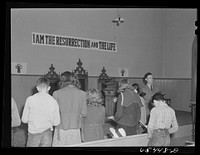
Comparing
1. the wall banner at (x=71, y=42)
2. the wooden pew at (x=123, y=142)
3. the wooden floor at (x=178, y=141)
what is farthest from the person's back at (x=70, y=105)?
the wooden floor at (x=178, y=141)

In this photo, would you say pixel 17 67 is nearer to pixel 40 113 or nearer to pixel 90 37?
pixel 40 113

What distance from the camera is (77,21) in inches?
82.5

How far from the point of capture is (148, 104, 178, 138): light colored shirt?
191cm

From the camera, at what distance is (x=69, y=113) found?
190 cm

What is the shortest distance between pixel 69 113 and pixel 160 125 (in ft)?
2.09

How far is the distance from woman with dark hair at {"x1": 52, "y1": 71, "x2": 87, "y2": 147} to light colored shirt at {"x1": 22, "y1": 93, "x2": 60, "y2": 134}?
45 mm

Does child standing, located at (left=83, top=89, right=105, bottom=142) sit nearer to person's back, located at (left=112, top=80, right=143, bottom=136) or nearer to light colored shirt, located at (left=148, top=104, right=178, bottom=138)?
person's back, located at (left=112, top=80, right=143, bottom=136)

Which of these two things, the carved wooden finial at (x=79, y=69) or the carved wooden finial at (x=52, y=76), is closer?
the carved wooden finial at (x=52, y=76)

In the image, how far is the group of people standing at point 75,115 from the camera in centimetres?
187

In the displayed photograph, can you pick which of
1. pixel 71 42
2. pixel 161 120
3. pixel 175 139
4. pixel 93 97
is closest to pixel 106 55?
pixel 71 42

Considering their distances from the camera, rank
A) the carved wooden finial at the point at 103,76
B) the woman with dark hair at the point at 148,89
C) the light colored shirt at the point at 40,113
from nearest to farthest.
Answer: the light colored shirt at the point at 40,113 < the woman with dark hair at the point at 148,89 < the carved wooden finial at the point at 103,76

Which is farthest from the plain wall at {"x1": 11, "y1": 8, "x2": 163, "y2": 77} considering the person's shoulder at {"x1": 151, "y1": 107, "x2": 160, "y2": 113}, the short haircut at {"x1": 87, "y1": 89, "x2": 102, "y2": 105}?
the person's shoulder at {"x1": 151, "y1": 107, "x2": 160, "y2": 113}

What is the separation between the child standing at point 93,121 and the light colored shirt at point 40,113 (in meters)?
0.21

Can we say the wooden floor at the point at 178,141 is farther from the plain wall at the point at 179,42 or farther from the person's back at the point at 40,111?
the person's back at the point at 40,111
